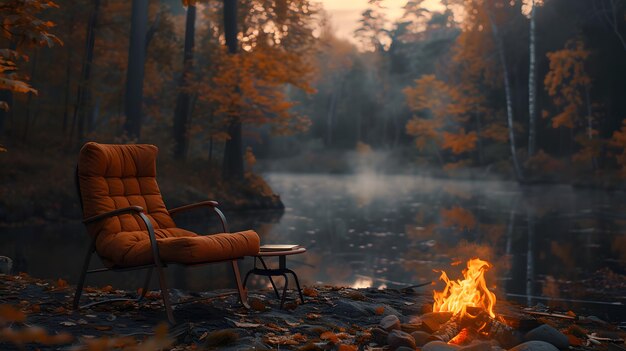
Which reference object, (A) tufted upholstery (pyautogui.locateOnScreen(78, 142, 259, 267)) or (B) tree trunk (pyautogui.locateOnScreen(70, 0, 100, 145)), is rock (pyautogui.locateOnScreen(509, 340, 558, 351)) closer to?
(A) tufted upholstery (pyautogui.locateOnScreen(78, 142, 259, 267))

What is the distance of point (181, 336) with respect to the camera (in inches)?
163

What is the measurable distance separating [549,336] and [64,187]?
12.5m

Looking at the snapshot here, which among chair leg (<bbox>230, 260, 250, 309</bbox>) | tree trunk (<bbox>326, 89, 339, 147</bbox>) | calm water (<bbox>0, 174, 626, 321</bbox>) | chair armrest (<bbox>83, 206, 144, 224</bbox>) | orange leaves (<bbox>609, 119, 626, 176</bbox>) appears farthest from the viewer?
tree trunk (<bbox>326, 89, 339, 147</bbox>)

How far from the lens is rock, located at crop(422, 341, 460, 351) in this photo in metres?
4.02

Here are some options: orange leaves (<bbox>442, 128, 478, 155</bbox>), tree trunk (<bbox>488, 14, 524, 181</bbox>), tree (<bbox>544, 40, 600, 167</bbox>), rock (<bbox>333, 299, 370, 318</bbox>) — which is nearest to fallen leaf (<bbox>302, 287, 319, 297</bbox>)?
rock (<bbox>333, 299, 370, 318</bbox>)

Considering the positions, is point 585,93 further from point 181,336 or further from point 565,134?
point 181,336

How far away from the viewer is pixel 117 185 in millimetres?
5312

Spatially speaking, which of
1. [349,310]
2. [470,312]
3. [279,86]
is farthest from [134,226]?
[279,86]

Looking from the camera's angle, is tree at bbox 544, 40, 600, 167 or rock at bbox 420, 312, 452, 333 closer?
rock at bbox 420, 312, 452, 333

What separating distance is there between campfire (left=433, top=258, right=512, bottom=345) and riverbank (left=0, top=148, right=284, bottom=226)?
35.3 ft

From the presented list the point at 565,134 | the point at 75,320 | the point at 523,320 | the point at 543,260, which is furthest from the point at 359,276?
the point at 565,134

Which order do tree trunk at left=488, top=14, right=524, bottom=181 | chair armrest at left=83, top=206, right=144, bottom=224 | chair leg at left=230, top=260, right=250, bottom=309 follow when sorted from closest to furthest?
chair armrest at left=83, top=206, right=144, bottom=224 → chair leg at left=230, top=260, right=250, bottom=309 → tree trunk at left=488, top=14, right=524, bottom=181

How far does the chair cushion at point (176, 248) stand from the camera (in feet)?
14.5

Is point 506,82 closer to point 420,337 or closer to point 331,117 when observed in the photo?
point 331,117
